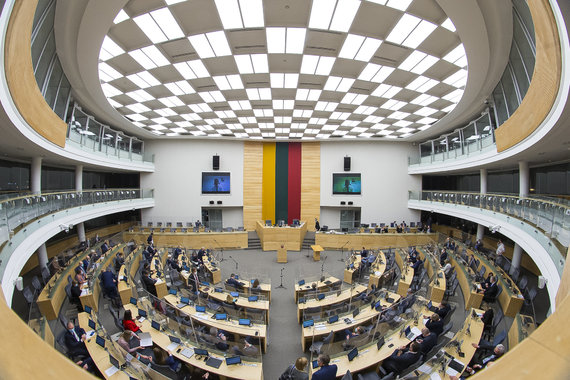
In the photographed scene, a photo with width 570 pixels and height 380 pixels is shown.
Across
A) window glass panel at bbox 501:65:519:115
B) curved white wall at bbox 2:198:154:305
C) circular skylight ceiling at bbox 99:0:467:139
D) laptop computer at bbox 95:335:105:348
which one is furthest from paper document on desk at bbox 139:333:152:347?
window glass panel at bbox 501:65:519:115

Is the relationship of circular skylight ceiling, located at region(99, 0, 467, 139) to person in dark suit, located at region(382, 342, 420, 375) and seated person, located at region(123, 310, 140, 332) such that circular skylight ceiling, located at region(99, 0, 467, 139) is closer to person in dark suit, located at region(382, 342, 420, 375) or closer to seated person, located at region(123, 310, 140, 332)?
seated person, located at region(123, 310, 140, 332)

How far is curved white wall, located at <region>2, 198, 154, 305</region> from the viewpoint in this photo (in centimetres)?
453

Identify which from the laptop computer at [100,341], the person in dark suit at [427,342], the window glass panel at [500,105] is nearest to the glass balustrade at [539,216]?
the person in dark suit at [427,342]

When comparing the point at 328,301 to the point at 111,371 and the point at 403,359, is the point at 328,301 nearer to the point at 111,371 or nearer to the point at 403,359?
the point at 403,359

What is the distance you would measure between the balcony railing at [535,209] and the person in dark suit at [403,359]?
10.5 ft

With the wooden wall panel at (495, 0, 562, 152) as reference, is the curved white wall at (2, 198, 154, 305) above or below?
below

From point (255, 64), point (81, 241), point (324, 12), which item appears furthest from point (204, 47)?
point (81, 241)

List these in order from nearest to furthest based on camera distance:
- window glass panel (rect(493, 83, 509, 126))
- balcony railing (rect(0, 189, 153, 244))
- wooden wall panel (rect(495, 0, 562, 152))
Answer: wooden wall panel (rect(495, 0, 562, 152)) → balcony railing (rect(0, 189, 153, 244)) → window glass panel (rect(493, 83, 509, 126))

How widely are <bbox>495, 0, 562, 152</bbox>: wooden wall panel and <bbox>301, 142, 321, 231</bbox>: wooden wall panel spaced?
452 inches

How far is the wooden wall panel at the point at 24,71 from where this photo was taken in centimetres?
338

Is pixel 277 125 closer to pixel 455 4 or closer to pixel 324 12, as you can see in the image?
pixel 324 12

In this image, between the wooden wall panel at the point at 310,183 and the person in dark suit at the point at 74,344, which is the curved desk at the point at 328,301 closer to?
the person in dark suit at the point at 74,344

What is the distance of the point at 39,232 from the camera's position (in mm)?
6613

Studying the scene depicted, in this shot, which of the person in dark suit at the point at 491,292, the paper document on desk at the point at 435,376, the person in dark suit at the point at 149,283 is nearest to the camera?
the paper document on desk at the point at 435,376
